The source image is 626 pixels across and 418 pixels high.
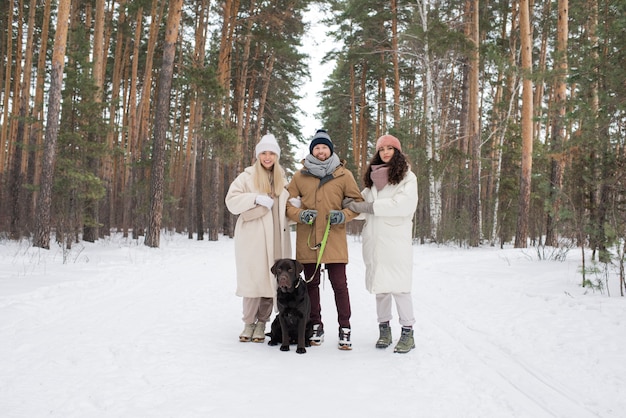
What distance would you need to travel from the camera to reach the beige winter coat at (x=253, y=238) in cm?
450

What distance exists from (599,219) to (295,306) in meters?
5.67

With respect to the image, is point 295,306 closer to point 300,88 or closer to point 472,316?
point 472,316

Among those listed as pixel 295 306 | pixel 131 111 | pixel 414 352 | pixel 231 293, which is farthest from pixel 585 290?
pixel 131 111

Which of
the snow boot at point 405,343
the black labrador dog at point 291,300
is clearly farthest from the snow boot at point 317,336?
the snow boot at point 405,343

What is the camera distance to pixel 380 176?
448 centimetres

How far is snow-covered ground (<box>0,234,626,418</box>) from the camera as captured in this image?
280 centimetres

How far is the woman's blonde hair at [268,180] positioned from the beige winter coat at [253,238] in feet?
0.19

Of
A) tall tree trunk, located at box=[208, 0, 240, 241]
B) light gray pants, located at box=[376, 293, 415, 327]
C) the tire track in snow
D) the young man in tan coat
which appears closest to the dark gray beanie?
the young man in tan coat

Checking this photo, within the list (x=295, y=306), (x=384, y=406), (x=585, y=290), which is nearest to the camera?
(x=384, y=406)

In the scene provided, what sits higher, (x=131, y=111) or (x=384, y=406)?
(x=131, y=111)

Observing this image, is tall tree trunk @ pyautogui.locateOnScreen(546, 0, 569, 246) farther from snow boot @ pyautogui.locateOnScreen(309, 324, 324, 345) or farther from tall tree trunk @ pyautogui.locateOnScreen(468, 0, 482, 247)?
snow boot @ pyautogui.locateOnScreen(309, 324, 324, 345)

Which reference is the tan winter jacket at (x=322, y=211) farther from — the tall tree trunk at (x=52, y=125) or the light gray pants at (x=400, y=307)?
the tall tree trunk at (x=52, y=125)

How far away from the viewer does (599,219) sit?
6.67m

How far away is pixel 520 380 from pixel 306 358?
186 cm
